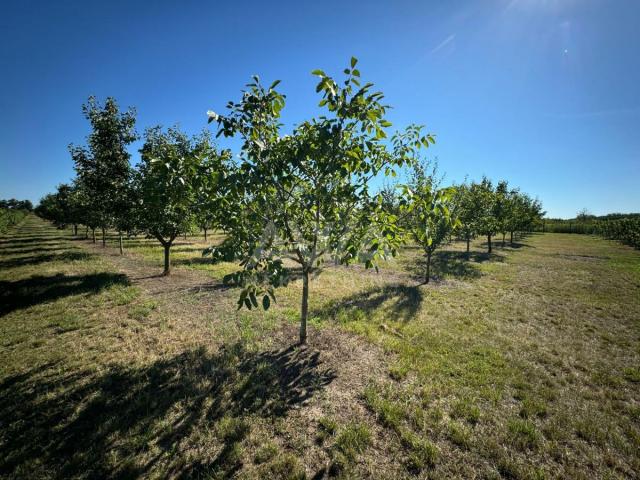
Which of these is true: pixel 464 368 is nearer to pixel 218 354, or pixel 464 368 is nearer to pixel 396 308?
pixel 396 308

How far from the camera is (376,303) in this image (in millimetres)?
10727

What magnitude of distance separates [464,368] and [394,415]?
2.74 metres

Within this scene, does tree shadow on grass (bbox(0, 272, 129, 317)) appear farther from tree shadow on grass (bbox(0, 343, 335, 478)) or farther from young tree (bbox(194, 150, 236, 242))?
young tree (bbox(194, 150, 236, 242))

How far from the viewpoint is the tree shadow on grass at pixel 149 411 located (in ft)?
11.8

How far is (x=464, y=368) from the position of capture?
6273 mm

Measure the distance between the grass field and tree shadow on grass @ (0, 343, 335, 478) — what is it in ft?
0.09

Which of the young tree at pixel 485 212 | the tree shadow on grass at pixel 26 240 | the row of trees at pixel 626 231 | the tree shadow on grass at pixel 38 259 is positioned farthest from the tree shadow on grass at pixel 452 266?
the tree shadow on grass at pixel 26 240

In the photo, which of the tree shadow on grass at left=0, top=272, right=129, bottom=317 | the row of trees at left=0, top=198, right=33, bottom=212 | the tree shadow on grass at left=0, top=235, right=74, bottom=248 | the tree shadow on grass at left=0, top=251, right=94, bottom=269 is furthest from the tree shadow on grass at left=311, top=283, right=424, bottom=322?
the row of trees at left=0, top=198, right=33, bottom=212

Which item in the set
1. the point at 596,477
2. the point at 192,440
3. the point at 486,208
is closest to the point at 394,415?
the point at 596,477

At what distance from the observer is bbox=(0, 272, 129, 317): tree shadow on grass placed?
385 inches

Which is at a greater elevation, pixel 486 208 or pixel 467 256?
pixel 486 208

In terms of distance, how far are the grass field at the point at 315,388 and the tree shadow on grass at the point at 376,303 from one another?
0.39 ft

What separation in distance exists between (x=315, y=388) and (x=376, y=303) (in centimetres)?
594

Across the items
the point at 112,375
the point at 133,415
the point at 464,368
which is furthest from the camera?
the point at 464,368
